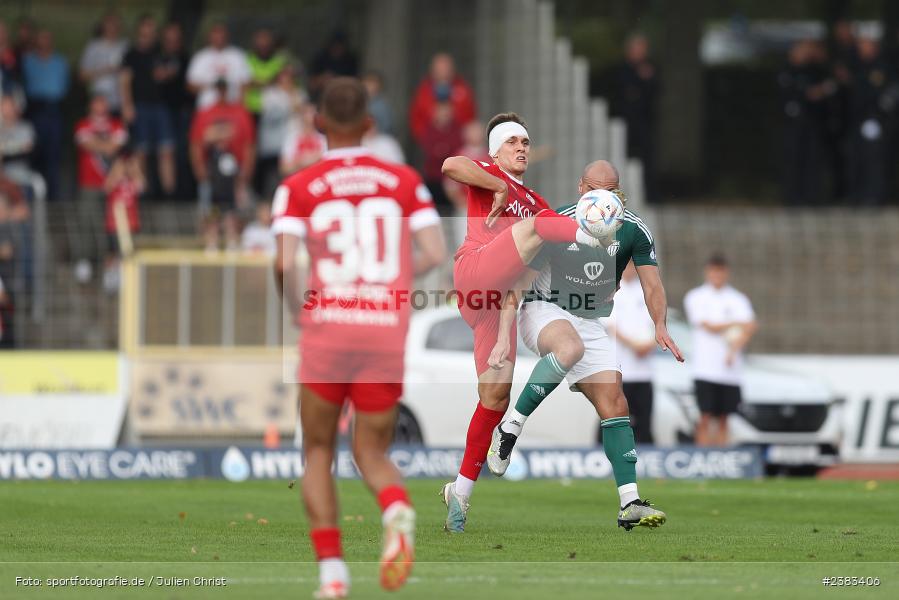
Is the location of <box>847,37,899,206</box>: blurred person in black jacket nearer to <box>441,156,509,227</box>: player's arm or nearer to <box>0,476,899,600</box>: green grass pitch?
<box>0,476,899,600</box>: green grass pitch

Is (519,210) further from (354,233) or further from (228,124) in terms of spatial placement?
(228,124)

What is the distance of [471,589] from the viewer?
8.48m

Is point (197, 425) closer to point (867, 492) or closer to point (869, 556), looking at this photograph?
point (867, 492)

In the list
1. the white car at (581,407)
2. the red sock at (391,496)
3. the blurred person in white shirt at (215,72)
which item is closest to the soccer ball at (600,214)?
the red sock at (391,496)

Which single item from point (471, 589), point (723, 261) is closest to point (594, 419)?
point (723, 261)

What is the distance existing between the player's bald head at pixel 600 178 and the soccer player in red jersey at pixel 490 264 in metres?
0.30

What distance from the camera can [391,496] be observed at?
8.18 meters

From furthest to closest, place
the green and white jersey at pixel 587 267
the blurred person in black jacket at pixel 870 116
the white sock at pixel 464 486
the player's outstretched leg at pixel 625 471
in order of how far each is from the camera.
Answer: the blurred person in black jacket at pixel 870 116 < the green and white jersey at pixel 587 267 < the white sock at pixel 464 486 < the player's outstretched leg at pixel 625 471

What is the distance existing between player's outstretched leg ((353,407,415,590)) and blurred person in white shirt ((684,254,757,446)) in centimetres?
1113

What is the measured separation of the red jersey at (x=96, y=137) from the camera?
23.6 meters

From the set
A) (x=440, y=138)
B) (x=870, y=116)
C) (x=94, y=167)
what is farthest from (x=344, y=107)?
(x=870, y=116)

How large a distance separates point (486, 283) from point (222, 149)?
509 inches

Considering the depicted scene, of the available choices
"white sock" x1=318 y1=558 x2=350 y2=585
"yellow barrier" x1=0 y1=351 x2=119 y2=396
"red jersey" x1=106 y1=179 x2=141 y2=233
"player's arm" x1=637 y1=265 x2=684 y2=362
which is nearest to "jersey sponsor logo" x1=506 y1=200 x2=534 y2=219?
"player's arm" x1=637 y1=265 x2=684 y2=362

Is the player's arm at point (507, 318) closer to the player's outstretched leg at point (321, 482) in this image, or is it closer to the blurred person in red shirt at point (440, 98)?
the player's outstretched leg at point (321, 482)
